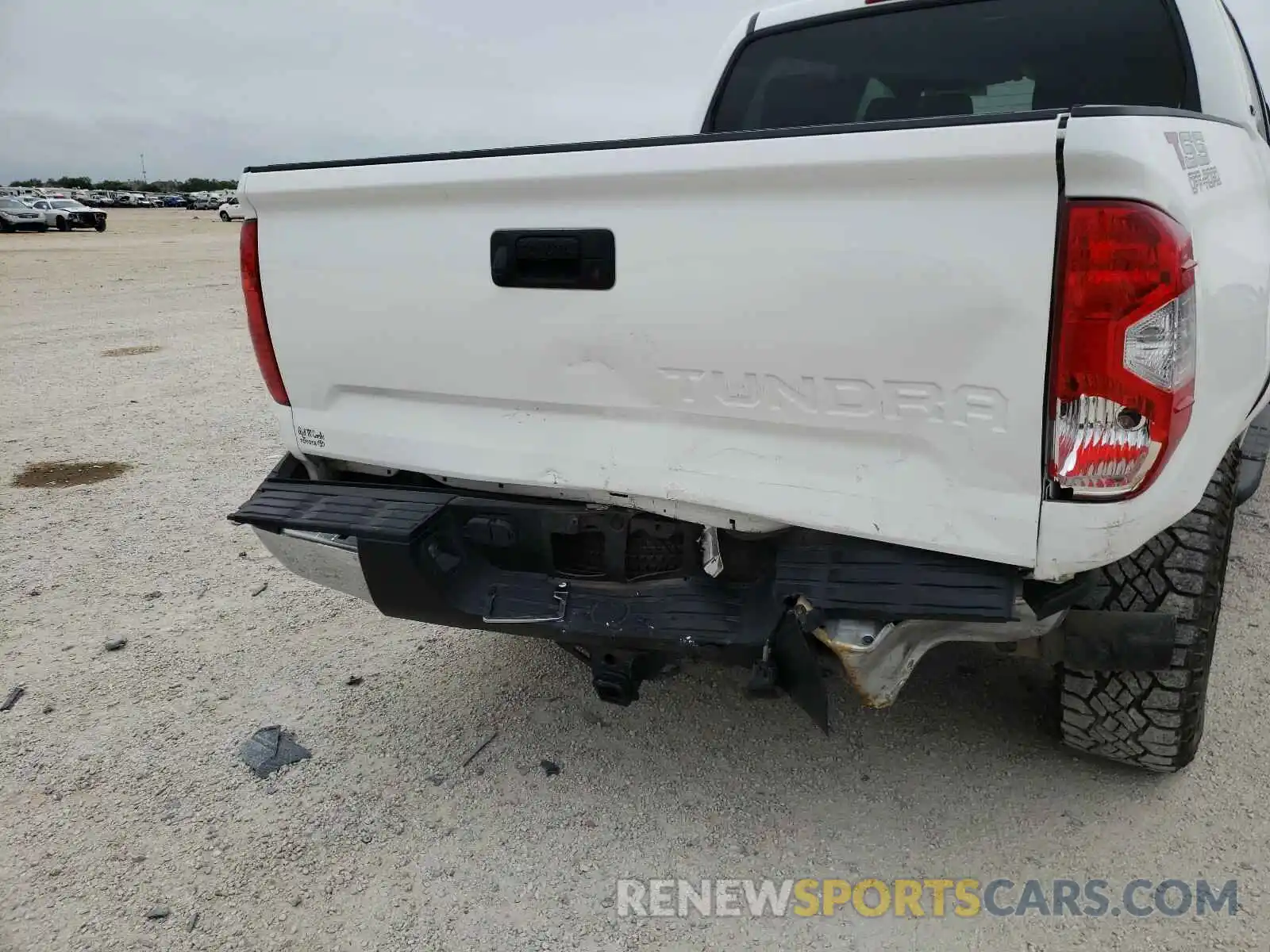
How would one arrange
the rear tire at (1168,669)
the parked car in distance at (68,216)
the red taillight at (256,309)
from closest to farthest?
the rear tire at (1168,669) → the red taillight at (256,309) → the parked car in distance at (68,216)

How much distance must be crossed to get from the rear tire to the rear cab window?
133cm

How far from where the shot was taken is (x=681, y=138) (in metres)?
2.06

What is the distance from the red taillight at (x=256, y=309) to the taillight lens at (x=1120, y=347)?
2.12 m

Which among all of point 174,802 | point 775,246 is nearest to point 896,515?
point 775,246

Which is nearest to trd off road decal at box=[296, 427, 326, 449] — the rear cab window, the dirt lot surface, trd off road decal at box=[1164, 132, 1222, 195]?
the dirt lot surface

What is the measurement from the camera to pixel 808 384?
6.65ft

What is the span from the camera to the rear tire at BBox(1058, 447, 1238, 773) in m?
2.32

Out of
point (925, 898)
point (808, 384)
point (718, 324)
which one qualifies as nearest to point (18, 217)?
point (718, 324)

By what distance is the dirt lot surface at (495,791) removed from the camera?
2.28 meters

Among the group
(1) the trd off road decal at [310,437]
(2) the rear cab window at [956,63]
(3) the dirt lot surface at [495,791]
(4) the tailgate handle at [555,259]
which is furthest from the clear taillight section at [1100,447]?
(1) the trd off road decal at [310,437]

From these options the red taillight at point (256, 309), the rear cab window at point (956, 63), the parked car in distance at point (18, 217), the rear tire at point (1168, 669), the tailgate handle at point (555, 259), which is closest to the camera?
the tailgate handle at point (555, 259)

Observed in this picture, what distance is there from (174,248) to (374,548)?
27986mm

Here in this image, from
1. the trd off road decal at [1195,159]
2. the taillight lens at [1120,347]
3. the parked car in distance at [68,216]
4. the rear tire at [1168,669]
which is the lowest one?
the rear tire at [1168,669]

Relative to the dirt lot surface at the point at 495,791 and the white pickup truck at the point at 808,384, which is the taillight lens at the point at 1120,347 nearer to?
the white pickup truck at the point at 808,384
